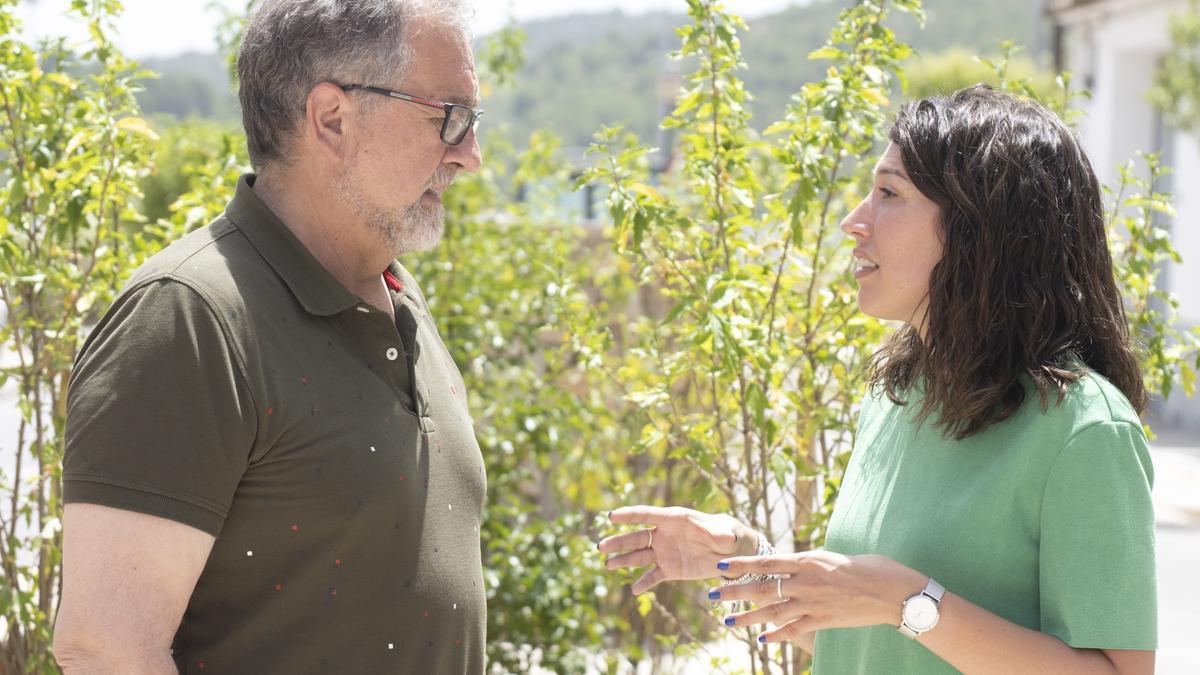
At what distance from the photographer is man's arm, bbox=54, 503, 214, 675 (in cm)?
145

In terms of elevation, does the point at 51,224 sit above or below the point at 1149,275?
above

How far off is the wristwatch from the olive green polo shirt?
0.67 m

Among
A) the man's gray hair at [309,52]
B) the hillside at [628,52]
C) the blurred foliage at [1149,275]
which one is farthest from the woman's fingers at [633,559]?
the hillside at [628,52]

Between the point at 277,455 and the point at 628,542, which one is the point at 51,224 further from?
the point at 628,542

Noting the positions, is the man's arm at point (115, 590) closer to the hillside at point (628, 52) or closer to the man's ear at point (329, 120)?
the man's ear at point (329, 120)

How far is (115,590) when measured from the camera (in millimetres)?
1453

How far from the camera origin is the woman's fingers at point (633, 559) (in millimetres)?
1940

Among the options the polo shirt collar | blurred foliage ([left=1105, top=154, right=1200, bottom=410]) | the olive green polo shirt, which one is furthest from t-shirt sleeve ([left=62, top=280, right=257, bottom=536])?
blurred foliage ([left=1105, top=154, right=1200, bottom=410])

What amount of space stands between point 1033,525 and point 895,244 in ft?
1.63

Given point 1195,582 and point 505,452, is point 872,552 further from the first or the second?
point 1195,582

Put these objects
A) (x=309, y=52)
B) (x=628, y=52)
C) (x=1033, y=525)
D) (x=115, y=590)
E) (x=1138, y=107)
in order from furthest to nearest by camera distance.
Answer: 1. (x=628, y=52)
2. (x=1138, y=107)
3. (x=309, y=52)
4. (x=1033, y=525)
5. (x=115, y=590)

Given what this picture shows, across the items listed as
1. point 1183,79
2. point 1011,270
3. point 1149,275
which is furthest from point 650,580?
point 1183,79

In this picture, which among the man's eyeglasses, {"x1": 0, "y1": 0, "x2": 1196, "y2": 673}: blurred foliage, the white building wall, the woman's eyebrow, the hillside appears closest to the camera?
the man's eyeglasses

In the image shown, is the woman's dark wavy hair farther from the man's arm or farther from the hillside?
the hillside
